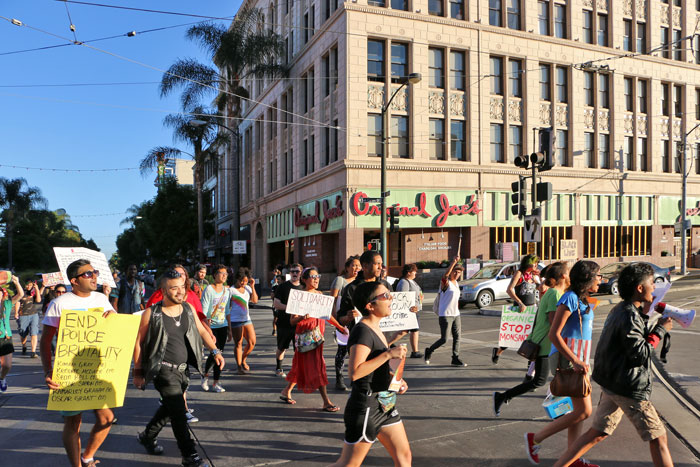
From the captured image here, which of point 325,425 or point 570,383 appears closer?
point 570,383

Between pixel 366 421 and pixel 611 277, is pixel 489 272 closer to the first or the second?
pixel 611 277

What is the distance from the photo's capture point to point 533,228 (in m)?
13.8

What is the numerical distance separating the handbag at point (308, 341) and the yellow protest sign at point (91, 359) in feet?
8.25

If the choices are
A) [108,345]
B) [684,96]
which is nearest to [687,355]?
[108,345]

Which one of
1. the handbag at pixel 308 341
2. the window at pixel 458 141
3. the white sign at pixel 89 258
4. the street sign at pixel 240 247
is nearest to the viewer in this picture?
the white sign at pixel 89 258

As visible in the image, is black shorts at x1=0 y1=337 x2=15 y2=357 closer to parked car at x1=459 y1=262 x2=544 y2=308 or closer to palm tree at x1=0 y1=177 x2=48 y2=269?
parked car at x1=459 y1=262 x2=544 y2=308

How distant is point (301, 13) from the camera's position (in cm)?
3434

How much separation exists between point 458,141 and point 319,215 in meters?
8.69

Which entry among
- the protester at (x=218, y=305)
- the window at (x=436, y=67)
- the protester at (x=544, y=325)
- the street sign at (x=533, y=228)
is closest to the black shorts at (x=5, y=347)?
the protester at (x=218, y=305)

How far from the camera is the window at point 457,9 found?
96.9ft

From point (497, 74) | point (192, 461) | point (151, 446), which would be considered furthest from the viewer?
point (497, 74)

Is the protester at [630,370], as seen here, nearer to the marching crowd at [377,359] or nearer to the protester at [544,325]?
the marching crowd at [377,359]

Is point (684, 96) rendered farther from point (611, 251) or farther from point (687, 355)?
point (687, 355)

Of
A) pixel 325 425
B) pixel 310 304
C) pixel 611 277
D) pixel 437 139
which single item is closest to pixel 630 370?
pixel 325 425
